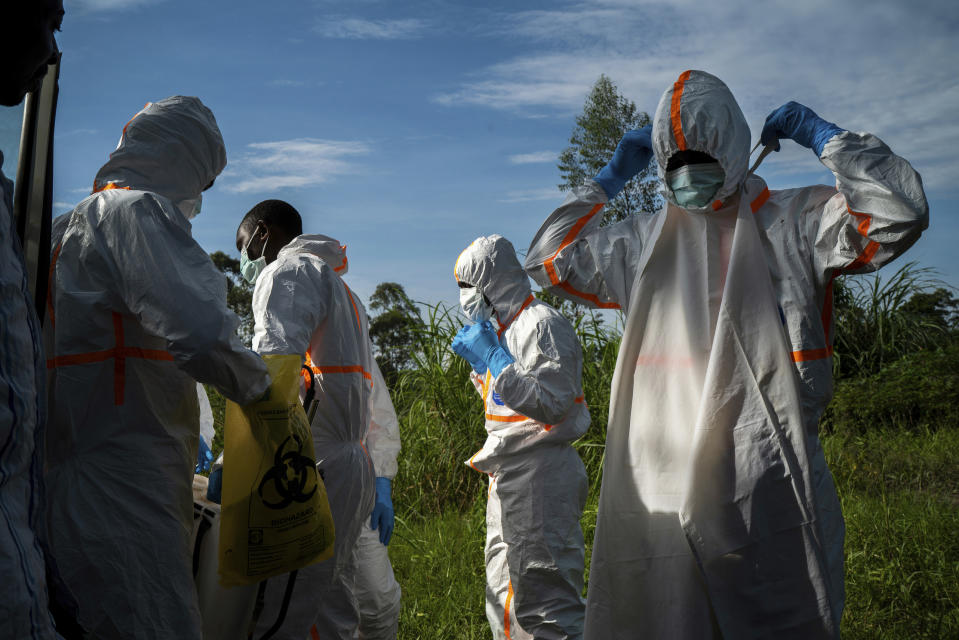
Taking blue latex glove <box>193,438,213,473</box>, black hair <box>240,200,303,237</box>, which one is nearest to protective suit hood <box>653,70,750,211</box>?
black hair <box>240,200,303,237</box>

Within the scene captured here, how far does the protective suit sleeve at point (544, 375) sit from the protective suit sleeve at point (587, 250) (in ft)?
3.00

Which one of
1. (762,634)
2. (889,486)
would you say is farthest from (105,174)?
(889,486)

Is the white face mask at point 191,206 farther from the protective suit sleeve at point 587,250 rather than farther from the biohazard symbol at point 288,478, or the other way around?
the protective suit sleeve at point 587,250

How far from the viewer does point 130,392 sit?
1.95 m

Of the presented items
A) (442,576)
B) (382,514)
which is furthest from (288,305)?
(442,576)

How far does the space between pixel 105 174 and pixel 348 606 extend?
1.80 m

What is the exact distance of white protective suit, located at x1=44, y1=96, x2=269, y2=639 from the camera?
185 cm

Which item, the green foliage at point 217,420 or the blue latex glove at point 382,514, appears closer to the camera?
the blue latex glove at point 382,514

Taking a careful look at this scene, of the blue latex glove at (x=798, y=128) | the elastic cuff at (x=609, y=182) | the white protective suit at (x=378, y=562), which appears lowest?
the white protective suit at (x=378, y=562)

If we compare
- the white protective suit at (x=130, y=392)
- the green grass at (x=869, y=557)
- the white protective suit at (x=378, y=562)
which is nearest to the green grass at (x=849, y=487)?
the green grass at (x=869, y=557)

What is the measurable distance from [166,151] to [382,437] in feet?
5.70

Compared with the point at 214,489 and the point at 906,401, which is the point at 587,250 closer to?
the point at 214,489

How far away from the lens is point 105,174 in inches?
88.3

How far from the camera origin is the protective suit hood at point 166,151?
2.23m
